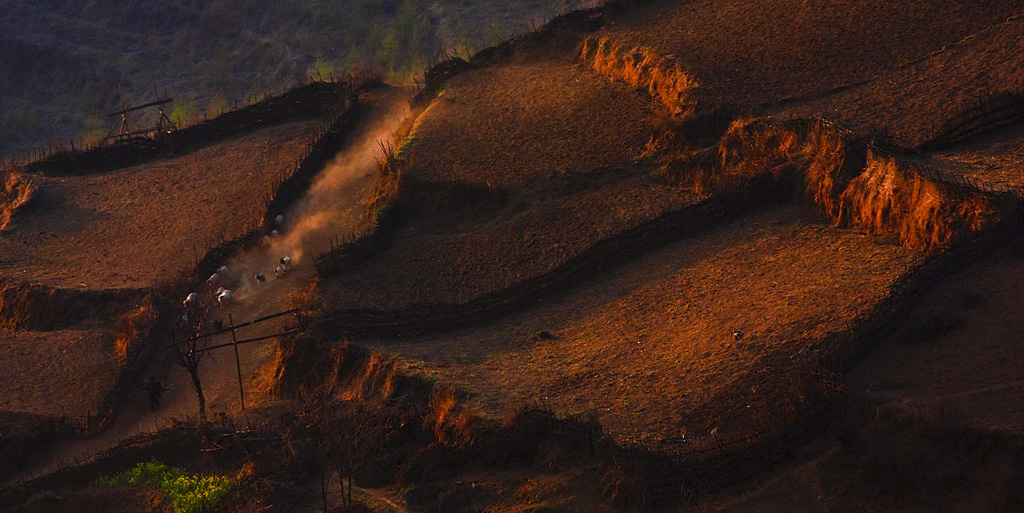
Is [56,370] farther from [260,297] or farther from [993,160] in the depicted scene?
[993,160]

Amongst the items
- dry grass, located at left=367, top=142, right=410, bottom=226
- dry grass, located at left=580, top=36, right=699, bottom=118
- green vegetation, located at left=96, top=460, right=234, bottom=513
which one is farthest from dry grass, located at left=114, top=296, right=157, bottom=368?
dry grass, located at left=580, top=36, right=699, bottom=118

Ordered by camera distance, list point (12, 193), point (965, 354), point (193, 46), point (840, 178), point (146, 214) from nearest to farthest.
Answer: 1. point (965, 354)
2. point (840, 178)
3. point (146, 214)
4. point (12, 193)
5. point (193, 46)

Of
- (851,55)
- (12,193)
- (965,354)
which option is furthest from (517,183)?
(12,193)

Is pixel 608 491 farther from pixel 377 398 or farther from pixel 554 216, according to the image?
pixel 554 216

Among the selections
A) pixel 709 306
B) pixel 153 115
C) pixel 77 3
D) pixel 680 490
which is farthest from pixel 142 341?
pixel 77 3

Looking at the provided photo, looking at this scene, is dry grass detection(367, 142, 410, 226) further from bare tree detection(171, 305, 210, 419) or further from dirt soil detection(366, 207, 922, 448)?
dirt soil detection(366, 207, 922, 448)

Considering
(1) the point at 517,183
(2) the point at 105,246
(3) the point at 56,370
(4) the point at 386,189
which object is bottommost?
(3) the point at 56,370

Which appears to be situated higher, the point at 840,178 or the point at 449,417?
→ the point at 840,178
